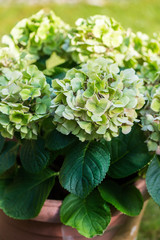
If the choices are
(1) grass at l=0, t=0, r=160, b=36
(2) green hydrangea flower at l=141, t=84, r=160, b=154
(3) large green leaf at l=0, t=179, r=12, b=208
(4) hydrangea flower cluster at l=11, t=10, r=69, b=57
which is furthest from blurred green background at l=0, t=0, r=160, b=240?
(2) green hydrangea flower at l=141, t=84, r=160, b=154

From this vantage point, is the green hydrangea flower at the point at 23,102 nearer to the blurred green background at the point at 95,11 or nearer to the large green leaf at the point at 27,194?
the large green leaf at the point at 27,194

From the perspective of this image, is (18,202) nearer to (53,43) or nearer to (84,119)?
(84,119)

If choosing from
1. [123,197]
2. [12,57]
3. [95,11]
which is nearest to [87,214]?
[123,197]

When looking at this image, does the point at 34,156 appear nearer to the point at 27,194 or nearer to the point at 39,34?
the point at 27,194

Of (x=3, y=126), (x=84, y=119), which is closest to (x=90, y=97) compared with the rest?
(x=84, y=119)

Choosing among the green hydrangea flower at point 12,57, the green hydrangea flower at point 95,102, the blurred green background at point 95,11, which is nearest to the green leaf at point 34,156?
the green hydrangea flower at point 95,102
